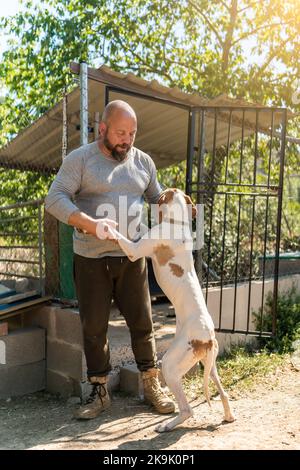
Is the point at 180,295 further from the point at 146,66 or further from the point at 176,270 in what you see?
the point at 146,66

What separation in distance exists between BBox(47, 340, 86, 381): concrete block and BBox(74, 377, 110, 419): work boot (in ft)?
1.41

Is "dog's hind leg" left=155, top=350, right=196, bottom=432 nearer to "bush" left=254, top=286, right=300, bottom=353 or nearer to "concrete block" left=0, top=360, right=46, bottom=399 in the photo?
"concrete block" left=0, top=360, right=46, bottom=399

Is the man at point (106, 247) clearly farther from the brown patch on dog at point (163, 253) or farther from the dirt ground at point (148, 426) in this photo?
the brown patch on dog at point (163, 253)

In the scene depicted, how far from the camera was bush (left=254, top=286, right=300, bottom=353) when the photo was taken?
516cm

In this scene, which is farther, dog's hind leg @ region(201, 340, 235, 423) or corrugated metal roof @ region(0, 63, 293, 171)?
corrugated metal roof @ region(0, 63, 293, 171)

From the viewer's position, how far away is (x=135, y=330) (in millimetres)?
3531

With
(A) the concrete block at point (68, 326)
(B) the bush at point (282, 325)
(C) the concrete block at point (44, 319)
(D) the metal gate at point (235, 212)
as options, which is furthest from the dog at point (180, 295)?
(B) the bush at point (282, 325)

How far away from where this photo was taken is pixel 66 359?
164 inches

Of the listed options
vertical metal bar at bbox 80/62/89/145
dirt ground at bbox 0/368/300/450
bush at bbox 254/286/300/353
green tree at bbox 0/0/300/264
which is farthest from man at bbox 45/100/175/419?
green tree at bbox 0/0/300/264

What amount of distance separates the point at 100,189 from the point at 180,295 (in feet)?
A: 2.85

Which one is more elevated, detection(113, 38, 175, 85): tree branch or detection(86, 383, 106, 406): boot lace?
detection(113, 38, 175, 85): tree branch

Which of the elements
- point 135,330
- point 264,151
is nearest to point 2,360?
point 135,330

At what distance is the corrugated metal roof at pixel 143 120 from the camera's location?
15.0 ft

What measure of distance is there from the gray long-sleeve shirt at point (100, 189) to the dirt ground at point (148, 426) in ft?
3.79
